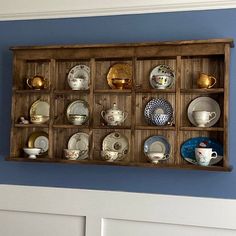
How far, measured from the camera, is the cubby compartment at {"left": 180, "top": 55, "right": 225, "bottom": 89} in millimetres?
2246

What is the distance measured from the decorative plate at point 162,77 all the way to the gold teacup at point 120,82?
137 mm

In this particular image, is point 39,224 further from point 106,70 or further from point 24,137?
point 106,70

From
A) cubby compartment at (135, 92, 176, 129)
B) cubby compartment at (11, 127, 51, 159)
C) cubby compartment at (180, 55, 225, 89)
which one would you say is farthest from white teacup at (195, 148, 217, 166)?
cubby compartment at (11, 127, 51, 159)

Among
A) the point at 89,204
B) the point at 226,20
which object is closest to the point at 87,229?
the point at 89,204

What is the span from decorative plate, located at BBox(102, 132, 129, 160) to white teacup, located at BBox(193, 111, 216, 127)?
0.42m

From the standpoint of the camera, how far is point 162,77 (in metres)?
2.25

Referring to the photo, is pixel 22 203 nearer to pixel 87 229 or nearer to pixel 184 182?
pixel 87 229

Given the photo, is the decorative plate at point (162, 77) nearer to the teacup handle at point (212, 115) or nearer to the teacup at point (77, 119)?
the teacup handle at point (212, 115)

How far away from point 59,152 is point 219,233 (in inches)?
39.3

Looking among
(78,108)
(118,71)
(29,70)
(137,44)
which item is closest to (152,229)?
(78,108)

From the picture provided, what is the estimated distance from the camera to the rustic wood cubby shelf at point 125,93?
7.18ft

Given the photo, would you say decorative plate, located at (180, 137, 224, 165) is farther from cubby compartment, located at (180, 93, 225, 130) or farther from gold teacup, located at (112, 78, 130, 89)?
gold teacup, located at (112, 78, 130, 89)

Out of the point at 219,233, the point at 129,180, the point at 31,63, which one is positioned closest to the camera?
the point at 219,233

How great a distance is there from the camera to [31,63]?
8.36ft
